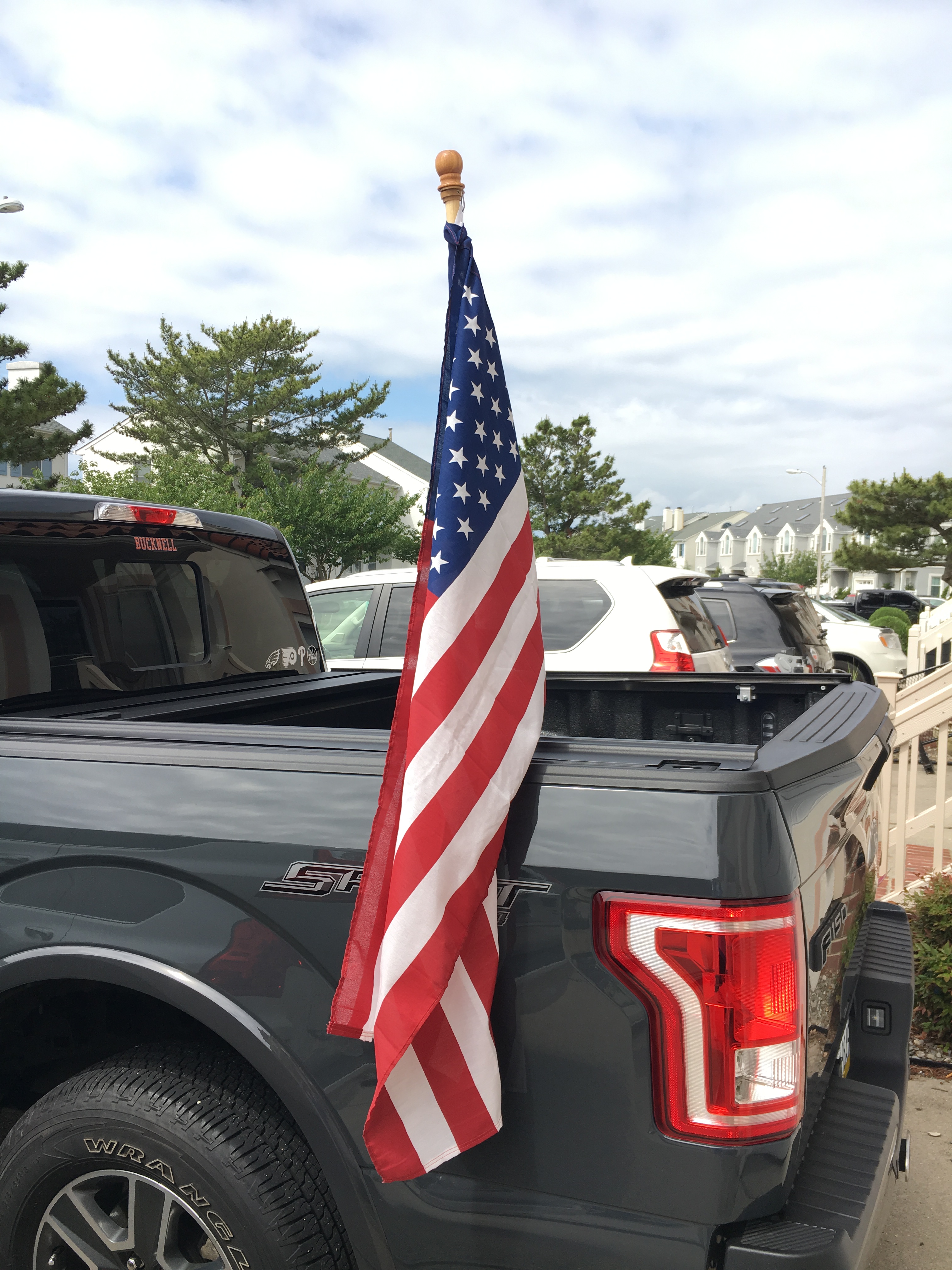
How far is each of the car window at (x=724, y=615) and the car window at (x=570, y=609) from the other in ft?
11.8

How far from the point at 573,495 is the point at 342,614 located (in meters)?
47.7

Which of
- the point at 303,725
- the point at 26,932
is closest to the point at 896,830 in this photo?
the point at 303,725

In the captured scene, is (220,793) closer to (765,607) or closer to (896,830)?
(896,830)

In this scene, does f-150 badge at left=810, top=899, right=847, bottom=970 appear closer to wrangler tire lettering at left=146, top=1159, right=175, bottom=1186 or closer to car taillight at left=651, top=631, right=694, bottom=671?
wrangler tire lettering at left=146, top=1159, right=175, bottom=1186

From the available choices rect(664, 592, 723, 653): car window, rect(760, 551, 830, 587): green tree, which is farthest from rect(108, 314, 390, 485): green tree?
rect(760, 551, 830, 587): green tree

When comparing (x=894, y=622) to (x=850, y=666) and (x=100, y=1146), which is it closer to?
(x=850, y=666)

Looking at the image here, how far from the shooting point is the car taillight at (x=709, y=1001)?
5.06 ft

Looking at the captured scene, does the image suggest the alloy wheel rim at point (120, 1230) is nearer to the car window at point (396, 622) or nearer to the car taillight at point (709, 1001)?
the car taillight at point (709, 1001)

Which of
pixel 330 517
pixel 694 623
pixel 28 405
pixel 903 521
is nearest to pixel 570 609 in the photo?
pixel 694 623

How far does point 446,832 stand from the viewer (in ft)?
5.38

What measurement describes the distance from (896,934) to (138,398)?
4194cm

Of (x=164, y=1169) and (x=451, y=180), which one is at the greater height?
(x=451, y=180)

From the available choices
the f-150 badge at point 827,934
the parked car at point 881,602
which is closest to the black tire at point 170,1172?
the f-150 badge at point 827,934

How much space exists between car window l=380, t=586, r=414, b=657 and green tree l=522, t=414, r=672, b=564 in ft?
151
